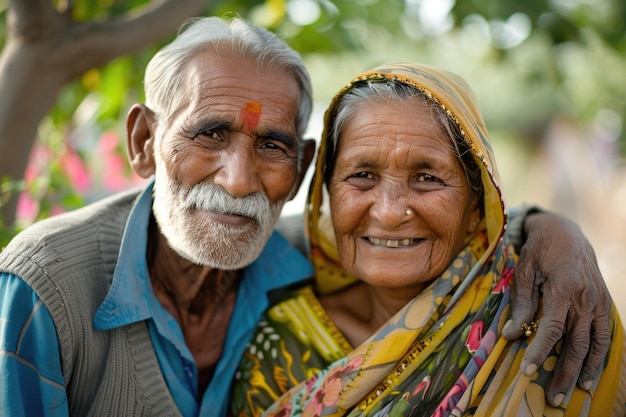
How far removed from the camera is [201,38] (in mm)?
2607

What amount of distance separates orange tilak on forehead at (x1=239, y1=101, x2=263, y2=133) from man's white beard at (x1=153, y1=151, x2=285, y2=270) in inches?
9.5

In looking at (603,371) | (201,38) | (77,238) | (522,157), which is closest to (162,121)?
(201,38)

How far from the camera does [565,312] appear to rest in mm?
2227

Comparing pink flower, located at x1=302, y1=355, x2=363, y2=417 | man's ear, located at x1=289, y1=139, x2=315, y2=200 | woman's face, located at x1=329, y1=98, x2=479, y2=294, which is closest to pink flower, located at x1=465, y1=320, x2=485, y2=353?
woman's face, located at x1=329, y1=98, x2=479, y2=294

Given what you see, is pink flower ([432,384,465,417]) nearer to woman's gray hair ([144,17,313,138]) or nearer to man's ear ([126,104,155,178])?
woman's gray hair ([144,17,313,138])

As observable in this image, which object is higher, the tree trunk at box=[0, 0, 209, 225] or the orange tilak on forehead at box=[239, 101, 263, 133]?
the tree trunk at box=[0, 0, 209, 225]

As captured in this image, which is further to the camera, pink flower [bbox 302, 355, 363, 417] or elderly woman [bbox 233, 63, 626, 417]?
pink flower [bbox 302, 355, 363, 417]

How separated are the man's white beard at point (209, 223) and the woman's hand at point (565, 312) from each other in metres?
0.94

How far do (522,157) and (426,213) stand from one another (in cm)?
1881

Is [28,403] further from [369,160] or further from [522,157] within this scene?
[522,157]

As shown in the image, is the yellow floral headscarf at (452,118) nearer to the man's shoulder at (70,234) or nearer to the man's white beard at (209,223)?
the man's white beard at (209,223)

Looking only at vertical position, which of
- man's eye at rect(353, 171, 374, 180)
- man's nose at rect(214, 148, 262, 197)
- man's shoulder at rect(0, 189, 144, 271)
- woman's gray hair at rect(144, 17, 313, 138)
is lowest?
man's shoulder at rect(0, 189, 144, 271)

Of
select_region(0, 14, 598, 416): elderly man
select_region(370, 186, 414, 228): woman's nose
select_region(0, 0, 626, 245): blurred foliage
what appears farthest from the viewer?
select_region(0, 0, 626, 245): blurred foliage

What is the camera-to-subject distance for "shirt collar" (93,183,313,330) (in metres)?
2.43
